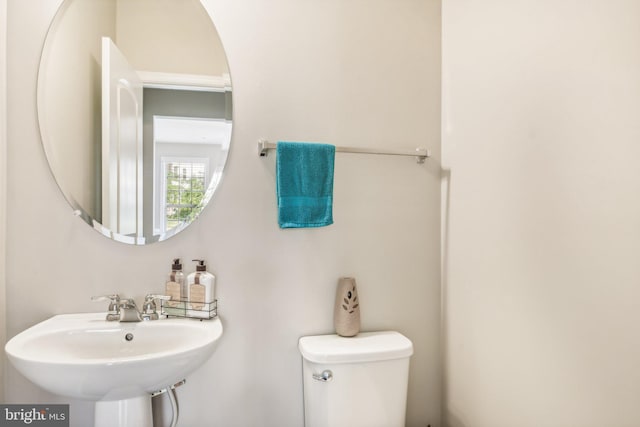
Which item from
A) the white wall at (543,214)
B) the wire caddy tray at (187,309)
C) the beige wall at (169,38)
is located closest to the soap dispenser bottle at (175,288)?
the wire caddy tray at (187,309)

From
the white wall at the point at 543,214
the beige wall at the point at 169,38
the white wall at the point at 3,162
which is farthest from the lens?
the beige wall at the point at 169,38

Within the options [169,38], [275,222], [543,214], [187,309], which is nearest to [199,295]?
[187,309]

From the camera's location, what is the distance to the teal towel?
133cm

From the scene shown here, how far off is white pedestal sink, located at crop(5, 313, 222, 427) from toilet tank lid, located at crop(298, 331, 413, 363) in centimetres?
33

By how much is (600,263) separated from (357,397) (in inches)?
32.9

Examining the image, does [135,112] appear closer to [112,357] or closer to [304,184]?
[304,184]

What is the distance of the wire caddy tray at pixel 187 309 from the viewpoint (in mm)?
1296

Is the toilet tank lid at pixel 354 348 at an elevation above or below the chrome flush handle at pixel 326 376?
above

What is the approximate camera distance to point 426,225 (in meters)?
1.54

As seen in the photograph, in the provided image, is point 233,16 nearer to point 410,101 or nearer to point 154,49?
point 154,49

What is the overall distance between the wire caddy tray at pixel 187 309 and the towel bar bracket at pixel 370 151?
59cm

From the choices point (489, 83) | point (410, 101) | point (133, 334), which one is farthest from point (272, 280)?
point (489, 83)

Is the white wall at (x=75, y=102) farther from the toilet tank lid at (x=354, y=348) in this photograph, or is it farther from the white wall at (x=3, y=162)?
the toilet tank lid at (x=354, y=348)

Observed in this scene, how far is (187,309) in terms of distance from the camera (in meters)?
1.30
